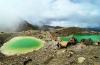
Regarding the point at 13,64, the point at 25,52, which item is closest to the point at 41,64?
the point at 13,64

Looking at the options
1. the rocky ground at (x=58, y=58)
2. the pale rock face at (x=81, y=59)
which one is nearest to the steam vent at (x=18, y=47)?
the rocky ground at (x=58, y=58)

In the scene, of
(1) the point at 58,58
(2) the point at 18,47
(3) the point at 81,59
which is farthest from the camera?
(2) the point at 18,47

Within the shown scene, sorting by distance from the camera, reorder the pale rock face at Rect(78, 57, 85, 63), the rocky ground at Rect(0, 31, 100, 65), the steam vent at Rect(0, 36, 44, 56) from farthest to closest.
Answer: the steam vent at Rect(0, 36, 44, 56)
the rocky ground at Rect(0, 31, 100, 65)
the pale rock face at Rect(78, 57, 85, 63)

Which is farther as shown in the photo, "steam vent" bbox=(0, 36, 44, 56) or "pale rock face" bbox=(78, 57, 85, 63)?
"steam vent" bbox=(0, 36, 44, 56)

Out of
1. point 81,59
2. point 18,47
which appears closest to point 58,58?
point 81,59

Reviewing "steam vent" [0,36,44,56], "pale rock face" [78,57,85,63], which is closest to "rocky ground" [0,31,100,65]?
"pale rock face" [78,57,85,63]

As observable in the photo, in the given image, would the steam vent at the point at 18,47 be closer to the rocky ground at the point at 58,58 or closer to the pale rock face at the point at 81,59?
the rocky ground at the point at 58,58

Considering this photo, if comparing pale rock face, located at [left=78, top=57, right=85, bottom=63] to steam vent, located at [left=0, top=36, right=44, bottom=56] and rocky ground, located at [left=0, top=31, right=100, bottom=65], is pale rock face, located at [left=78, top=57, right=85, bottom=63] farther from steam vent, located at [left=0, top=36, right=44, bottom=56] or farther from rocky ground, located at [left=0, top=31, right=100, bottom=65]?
steam vent, located at [left=0, top=36, right=44, bottom=56]

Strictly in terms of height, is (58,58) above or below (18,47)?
below

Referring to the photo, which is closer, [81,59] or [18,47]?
[81,59]

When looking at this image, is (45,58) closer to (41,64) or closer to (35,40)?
(41,64)

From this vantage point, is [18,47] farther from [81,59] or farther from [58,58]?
[81,59]

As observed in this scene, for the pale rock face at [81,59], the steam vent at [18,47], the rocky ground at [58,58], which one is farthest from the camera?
the steam vent at [18,47]

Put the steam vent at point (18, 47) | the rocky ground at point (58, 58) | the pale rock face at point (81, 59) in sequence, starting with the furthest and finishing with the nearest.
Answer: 1. the steam vent at point (18, 47)
2. the rocky ground at point (58, 58)
3. the pale rock face at point (81, 59)
